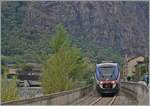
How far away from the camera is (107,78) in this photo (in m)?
23.0

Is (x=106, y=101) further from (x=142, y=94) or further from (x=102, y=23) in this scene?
(x=102, y=23)

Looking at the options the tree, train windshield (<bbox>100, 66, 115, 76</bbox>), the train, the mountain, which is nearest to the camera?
the train

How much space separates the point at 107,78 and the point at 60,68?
7.65m

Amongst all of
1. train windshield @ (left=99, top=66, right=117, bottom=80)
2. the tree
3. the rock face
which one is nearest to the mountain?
the rock face

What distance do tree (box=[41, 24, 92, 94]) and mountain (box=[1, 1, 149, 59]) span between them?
5670 millimetres

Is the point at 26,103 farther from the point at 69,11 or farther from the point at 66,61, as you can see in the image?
the point at 69,11

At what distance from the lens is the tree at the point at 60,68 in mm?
29938

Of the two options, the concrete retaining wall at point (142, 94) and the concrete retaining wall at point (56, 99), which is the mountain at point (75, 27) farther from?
the concrete retaining wall at point (56, 99)

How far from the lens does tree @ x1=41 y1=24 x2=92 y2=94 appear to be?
2994cm

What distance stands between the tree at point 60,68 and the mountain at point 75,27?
5.67m

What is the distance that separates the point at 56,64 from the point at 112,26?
23134 millimetres

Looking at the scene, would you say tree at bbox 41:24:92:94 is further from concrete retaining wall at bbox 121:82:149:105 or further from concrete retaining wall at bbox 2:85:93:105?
concrete retaining wall at bbox 121:82:149:105

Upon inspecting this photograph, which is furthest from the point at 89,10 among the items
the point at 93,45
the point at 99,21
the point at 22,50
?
the point at 93,45

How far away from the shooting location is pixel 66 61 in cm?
3092
